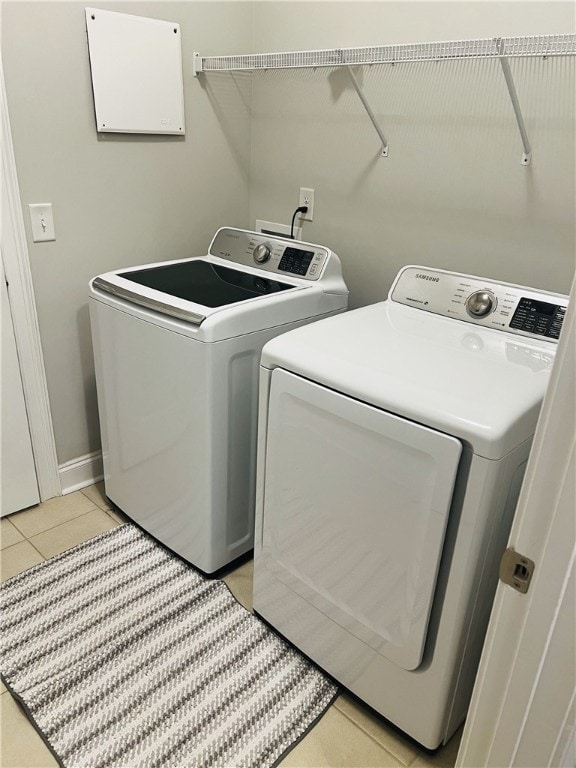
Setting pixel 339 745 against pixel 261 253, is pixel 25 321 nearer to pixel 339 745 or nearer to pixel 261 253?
pixel 261 253

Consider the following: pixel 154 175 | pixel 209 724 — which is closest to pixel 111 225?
pixel 154 175

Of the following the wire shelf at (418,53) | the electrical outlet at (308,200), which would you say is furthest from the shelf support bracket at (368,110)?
the electrical outlet at (308,200)

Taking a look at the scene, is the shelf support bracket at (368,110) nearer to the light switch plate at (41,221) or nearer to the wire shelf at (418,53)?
the wire shelf at (418,53)

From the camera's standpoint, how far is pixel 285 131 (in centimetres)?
220

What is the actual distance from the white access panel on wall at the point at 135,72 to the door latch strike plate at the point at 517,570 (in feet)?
6.09

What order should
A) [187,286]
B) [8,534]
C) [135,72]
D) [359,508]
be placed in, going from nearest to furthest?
[359,508] < [187,286] < [135,72] < [8,534]

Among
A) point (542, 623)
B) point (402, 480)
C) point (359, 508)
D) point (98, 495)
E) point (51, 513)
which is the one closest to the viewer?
point (542, 623)

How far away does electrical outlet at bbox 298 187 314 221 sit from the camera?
218 centimetres

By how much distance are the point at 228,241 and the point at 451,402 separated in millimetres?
1294

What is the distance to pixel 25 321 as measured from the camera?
1.93 meters

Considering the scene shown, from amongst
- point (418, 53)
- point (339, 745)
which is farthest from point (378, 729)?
point (418, 53)

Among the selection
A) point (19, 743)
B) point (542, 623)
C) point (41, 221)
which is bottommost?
point (19, 743)

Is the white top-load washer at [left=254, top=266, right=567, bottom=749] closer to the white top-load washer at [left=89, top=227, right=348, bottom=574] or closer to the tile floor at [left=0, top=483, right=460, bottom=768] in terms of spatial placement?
the tile floor at [left=0, top=483, right=460, bottom=768]

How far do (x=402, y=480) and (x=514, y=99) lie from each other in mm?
1044
